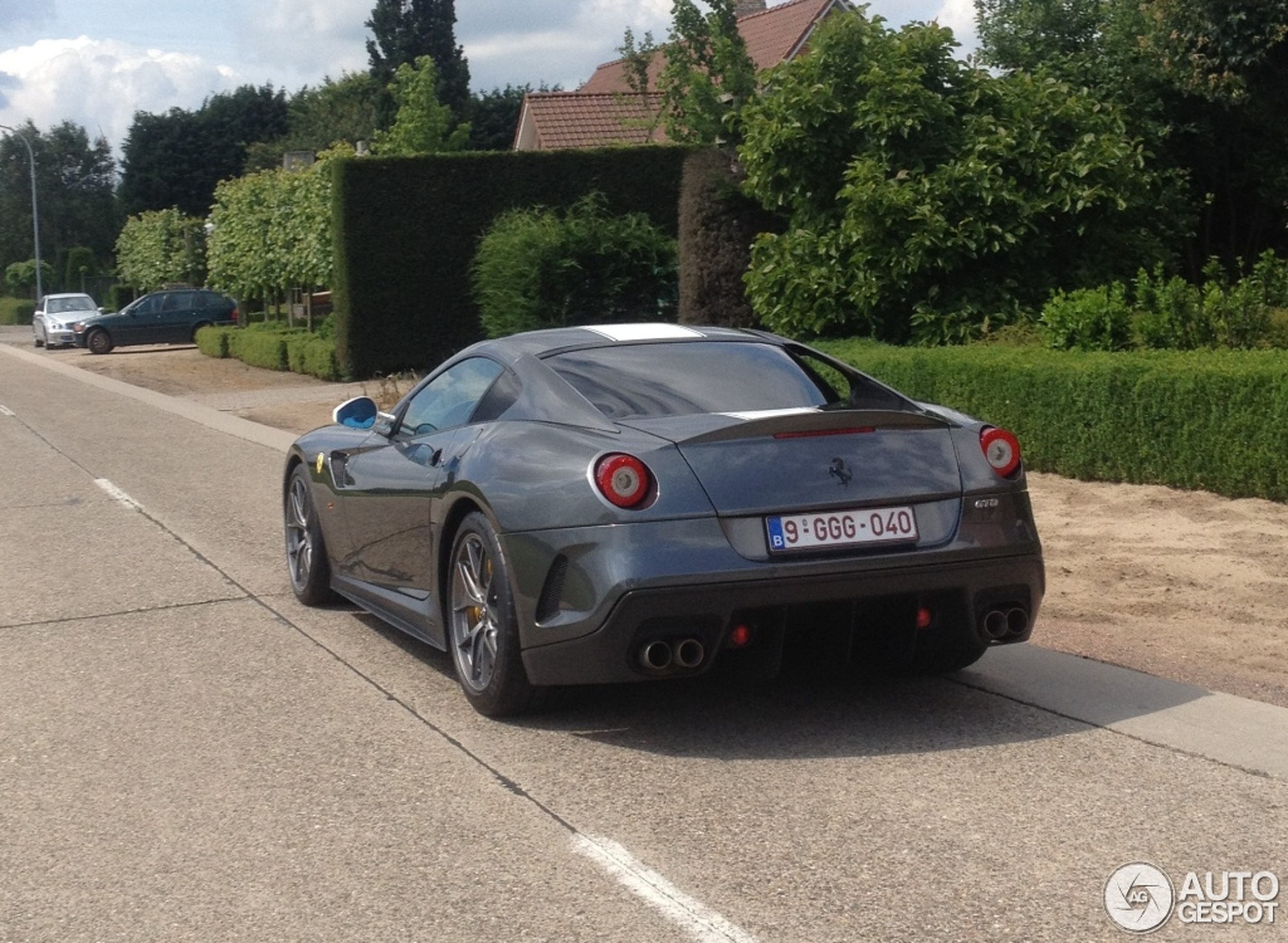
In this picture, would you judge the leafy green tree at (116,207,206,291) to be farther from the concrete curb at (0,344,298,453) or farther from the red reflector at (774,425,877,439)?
the red reflector at (774,425,877,439)

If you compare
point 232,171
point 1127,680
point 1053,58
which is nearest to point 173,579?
point 1127,680

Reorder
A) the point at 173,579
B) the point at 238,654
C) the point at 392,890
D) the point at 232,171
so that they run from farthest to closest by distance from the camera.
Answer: the point at 232,171 → the point at 173,579 → the point at 238,654 → the point at 392,890

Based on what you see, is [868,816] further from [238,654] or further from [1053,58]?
[1053,58]

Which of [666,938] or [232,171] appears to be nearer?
[666,938]

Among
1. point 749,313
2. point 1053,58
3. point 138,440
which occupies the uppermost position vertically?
point 1053,58

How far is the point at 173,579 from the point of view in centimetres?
912

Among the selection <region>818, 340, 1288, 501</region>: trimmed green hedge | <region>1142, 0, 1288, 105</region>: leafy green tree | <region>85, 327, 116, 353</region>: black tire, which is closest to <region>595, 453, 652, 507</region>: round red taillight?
<region>818, 340, 1288, 501</region>: trimmed green hedge

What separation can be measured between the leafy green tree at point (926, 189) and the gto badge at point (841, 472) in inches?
386

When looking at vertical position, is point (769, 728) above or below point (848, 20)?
below

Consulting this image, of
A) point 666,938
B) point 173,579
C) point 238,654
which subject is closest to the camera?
point 666,938

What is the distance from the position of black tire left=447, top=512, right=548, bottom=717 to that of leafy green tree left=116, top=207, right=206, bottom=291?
50479mm

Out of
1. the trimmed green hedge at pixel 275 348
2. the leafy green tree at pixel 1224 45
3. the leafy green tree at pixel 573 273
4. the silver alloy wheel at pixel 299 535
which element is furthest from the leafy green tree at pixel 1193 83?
the trimmed green hedge at pixel 275 348

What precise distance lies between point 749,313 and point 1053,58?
4707 mm

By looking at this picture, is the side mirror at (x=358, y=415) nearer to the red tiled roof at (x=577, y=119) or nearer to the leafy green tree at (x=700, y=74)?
the leafy green tree at (x=700, y=74)
